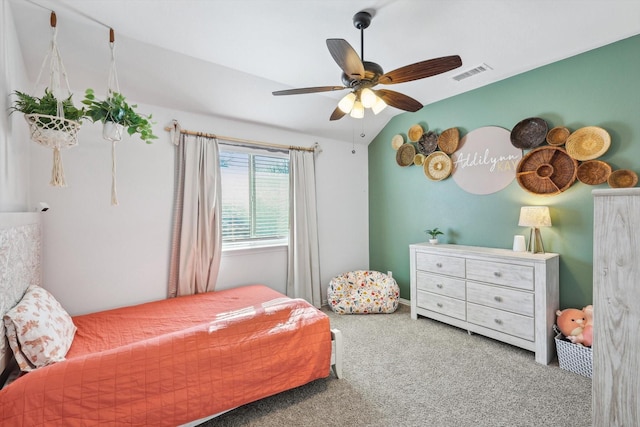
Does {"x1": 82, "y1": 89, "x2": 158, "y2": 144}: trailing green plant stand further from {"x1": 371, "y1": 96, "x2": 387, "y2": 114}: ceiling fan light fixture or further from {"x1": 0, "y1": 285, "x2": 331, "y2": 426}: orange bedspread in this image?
{"x1": 371, "y1": 96, "x2": 387, "y2": 114}: ceiling fan light fixture

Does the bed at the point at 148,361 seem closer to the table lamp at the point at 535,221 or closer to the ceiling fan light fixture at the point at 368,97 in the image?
the ceiling fan light fixture at the point at 368,97

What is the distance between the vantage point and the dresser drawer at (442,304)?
2.92 metres

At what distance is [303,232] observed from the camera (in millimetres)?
3703

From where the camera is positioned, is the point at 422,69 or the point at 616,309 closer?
the point at 616,309

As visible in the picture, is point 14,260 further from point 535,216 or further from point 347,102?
point 535,216

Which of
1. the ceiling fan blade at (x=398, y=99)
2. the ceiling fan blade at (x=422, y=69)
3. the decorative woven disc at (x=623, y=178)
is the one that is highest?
the ceiling fan blade at (x=422, y=69)

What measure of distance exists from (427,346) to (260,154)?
9.19 feet

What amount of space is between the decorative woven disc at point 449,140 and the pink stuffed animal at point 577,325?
1.92m

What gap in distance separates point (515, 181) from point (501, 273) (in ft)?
3.19

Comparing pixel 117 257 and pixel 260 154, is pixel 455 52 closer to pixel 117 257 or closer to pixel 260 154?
pixel 260 154

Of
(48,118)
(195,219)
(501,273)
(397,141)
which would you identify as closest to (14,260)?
(48,118)

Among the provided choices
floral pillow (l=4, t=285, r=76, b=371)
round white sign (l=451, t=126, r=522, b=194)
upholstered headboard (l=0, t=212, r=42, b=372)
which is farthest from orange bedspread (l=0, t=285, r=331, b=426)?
round white sign (l=451, t=126, r=522, b=194)

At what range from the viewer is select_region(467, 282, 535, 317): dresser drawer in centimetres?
245

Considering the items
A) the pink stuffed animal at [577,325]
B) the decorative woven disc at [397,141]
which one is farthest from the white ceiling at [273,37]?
the pink stuffed animal at [577,325]
